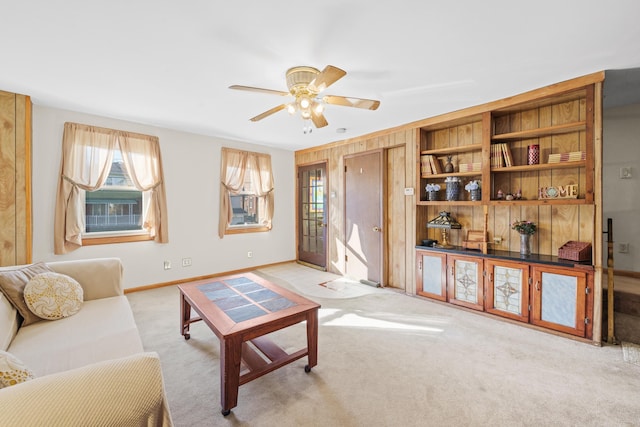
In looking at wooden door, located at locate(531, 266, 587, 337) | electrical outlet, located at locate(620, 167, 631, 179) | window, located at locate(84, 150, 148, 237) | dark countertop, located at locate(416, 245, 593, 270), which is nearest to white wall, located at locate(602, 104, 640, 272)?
electrical outlet, located at locate(620, 167, 631, 179)

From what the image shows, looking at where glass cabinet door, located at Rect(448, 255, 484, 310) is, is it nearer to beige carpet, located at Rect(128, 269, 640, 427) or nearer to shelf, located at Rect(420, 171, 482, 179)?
beige carpet, located at Rect(128, 269, 640, 427)

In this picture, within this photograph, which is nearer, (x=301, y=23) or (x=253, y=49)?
(x=301, y=23)

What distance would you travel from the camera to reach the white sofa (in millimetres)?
828

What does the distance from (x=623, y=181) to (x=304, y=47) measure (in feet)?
14.2

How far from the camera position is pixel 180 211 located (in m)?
4.33

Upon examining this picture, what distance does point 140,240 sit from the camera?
3951 millimetres

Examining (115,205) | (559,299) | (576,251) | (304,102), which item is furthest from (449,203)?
(115,205)

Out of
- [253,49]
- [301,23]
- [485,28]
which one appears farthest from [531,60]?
[253,49]

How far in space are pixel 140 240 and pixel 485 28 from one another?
177 inches

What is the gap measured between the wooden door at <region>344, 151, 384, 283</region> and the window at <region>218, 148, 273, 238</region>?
1.57 meters

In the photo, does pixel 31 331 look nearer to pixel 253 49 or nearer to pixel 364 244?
pixel 253 49

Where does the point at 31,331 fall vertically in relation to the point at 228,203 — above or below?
below

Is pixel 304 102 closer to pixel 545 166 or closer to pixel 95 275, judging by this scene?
pixel 95 275

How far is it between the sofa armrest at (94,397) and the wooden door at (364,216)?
11.7 ft
